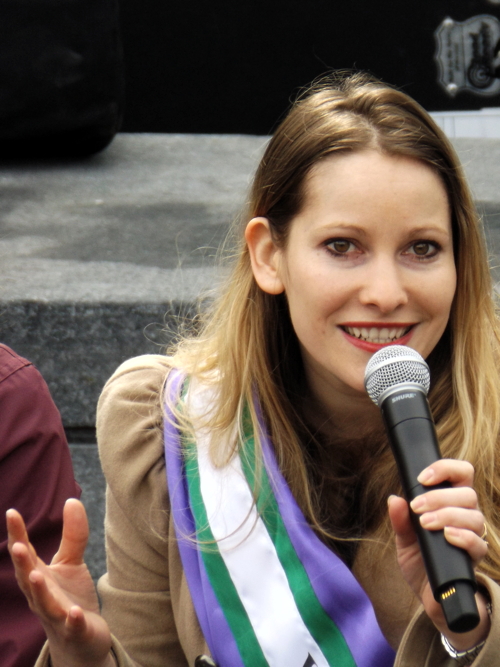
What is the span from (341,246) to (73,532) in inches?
25.9

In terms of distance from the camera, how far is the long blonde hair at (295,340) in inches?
65.7

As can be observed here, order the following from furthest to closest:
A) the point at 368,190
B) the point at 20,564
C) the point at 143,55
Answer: the point at 143,55, the point at 368,190, the point at 20,564

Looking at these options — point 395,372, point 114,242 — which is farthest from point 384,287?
point 114,242

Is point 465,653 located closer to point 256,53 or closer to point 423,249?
point 423,249

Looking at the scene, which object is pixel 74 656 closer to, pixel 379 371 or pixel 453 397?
pixel 379 371

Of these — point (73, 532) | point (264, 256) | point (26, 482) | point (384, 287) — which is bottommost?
point (26, 482)

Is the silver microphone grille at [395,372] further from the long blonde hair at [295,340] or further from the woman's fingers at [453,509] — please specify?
the long blonde hair at [295,340]

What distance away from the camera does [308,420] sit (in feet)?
6.22

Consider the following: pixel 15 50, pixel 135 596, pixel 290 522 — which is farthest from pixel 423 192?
pixel 15 50

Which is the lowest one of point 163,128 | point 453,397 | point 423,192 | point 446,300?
point 163,128

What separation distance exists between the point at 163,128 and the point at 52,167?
1.41 m

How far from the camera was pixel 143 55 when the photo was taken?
5.29m

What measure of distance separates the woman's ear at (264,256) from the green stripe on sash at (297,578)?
316 millimetres

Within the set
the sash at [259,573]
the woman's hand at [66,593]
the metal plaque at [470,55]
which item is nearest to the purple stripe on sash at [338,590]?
the sash at [259,573]
